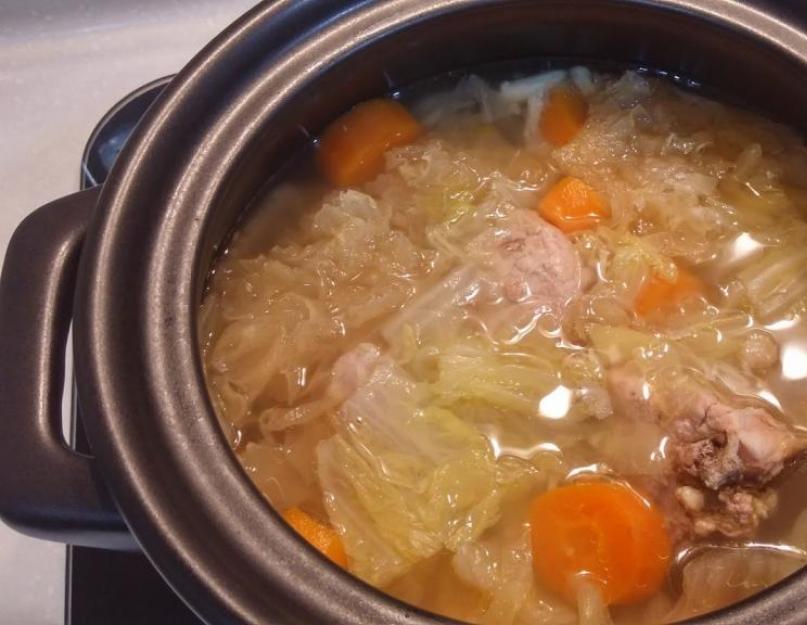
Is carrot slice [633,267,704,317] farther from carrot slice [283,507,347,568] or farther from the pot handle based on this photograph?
the pot handle

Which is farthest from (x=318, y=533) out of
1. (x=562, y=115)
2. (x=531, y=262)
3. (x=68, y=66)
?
(x=68, y=66)

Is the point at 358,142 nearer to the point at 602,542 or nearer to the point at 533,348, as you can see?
the point at 533,348

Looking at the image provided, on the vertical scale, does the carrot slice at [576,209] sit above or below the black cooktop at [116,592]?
above

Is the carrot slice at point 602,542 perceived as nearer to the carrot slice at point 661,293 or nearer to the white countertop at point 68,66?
the carrot slice at point 661,293

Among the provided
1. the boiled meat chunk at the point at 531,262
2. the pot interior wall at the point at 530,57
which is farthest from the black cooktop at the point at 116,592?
the boiled meat chunk at the point at 531,262

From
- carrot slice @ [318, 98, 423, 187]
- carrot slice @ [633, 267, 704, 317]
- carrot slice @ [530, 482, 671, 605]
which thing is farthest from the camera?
carrot slice @ [318, 98, 423, 187]

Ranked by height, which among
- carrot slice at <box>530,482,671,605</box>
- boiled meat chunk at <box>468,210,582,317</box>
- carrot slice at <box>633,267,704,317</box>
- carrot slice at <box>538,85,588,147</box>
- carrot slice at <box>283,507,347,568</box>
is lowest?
carrot slice at <box>530,482,671,605</box>

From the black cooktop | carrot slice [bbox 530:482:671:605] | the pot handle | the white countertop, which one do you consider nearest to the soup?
carrot slice [bbox 530:482:671:605]

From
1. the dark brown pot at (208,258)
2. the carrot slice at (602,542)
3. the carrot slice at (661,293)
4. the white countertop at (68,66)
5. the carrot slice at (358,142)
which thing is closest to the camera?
the dark brown pot at (208,258)
